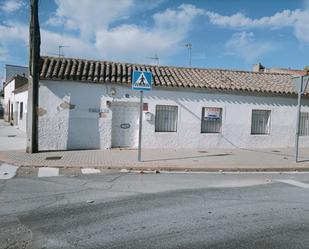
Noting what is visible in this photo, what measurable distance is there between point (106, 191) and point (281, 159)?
25.0 ft

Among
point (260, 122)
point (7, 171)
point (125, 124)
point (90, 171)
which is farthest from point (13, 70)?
point (90, 171)

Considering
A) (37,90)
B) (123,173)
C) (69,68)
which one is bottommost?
(123,173)

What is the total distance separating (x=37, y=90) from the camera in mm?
12477

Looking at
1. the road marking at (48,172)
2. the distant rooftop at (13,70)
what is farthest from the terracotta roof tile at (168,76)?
the distant rooftop at (13,70)

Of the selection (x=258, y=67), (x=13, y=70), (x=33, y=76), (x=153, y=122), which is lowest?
(x=153, y=122)

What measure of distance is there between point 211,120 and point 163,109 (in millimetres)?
2263

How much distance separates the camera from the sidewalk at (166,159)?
1059cm

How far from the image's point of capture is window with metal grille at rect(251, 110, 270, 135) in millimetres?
15773

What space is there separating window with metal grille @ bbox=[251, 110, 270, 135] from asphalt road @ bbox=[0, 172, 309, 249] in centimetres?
679

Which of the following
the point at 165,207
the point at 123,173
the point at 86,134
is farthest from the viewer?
the point at 86,134

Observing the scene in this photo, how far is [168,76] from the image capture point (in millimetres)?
15125

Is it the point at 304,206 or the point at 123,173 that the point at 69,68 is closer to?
the point at 123,173

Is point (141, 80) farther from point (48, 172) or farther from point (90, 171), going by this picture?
point (48, 172)

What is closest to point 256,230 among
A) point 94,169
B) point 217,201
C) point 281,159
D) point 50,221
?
point 217,201
